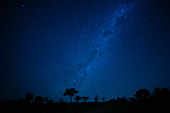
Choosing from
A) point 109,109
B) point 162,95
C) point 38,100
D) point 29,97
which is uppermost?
point 29,97

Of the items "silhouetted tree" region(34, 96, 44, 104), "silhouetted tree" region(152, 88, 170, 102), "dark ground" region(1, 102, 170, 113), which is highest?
"silhouetted tree" region(34, 96, 44, 104)

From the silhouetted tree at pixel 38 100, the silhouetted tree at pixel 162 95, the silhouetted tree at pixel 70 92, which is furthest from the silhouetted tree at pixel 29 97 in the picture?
the silhouetted tree at pixel 162 95

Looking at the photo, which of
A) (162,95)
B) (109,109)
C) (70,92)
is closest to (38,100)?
(70,92)

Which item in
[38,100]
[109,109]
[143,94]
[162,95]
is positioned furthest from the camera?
[38,100]

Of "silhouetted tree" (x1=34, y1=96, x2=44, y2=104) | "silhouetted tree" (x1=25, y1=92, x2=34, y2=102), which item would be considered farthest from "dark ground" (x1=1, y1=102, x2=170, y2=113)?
"silhouetted tree" (x1=34, y1=96, x2=44, y2=104)

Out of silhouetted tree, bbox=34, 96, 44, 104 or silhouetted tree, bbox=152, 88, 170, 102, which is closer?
silhouetted tree, bbox=152, 88, 170, 102

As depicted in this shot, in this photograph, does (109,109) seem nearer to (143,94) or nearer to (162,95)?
(162,95)

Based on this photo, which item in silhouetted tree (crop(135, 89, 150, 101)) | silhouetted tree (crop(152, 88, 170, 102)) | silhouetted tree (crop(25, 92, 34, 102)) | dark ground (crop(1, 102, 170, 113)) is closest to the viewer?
dark ground (crop(1, 102, 170, 113))

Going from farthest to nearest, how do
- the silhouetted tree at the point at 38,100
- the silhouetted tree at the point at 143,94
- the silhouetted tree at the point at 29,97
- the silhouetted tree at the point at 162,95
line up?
the silhouetted tree at the point at 38,100, the silhouetted tree at the point at 29,97, the silhouetted tree at the point at 143,94, the silhouetted tree at the point at 162,95

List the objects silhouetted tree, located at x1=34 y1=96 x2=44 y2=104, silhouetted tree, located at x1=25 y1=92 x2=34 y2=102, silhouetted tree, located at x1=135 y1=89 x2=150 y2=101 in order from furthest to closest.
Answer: silhouetted tree, located at x1=34 y1=96 x2=44 y2=104 < silhouetted tree, located at x1=25 y1=92 x2=34 y2=102 < silhouetted tree, located at x1=135 y1=89 x2=150 y2=101

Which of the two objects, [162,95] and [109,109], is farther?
[162,95]

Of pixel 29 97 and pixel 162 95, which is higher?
pixel 29 97

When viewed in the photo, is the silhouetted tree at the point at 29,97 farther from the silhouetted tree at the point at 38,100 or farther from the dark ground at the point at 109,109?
the dark ground at the point at 109,109

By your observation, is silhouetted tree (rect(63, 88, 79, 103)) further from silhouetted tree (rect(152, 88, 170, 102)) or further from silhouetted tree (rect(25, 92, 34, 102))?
silhouetted tree (rect(152, 88, 170, 102))
